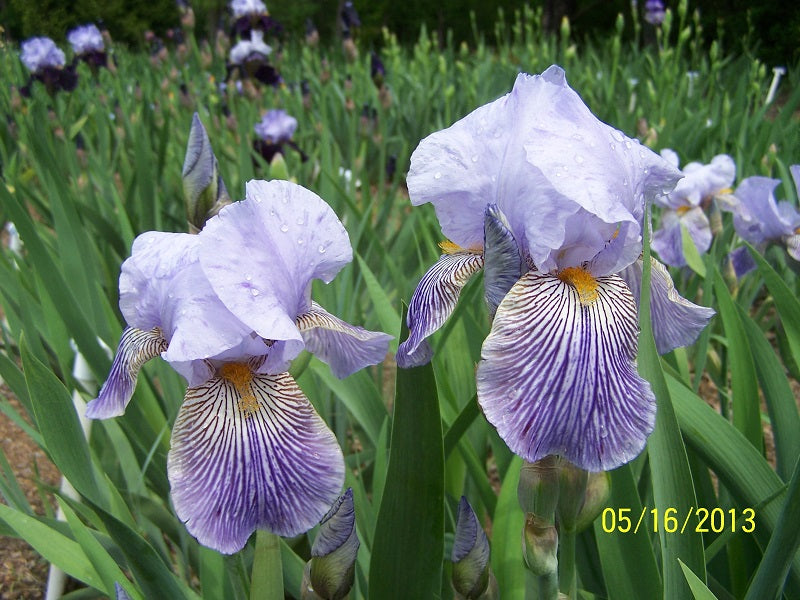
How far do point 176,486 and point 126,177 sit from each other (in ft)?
7.19

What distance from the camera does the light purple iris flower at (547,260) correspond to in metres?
0.66

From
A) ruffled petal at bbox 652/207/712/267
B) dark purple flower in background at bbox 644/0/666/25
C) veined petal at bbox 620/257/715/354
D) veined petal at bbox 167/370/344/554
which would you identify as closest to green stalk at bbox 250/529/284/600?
veined petal at bbox 167/370/344/554

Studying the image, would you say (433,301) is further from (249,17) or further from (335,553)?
(249,17)

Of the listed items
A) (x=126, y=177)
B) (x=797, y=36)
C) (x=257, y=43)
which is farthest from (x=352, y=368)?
(x=797, y=36)

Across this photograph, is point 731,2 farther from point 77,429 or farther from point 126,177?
point 77,429

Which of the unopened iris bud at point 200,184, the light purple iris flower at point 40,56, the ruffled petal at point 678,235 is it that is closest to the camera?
the unopened iris bud at point 200,184

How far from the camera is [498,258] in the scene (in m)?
0.72

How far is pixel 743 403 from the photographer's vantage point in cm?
115

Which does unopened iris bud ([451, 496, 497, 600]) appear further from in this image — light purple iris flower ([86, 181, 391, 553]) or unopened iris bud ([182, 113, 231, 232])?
unopened iris bud ([182, 113, 231, 232])

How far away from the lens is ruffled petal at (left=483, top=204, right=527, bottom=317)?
0.71 meters

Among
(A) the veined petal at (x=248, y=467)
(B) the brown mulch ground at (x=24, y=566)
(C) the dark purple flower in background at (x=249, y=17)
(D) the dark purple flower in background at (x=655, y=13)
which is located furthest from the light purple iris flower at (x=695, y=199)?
(D) the dark purple flower in background at (x=655, y=13)

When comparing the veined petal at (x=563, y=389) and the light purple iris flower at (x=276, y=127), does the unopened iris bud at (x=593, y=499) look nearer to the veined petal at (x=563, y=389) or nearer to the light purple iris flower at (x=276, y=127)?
the veined petal at (x=563, y=389)

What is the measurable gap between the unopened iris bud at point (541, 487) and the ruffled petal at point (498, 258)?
160mm

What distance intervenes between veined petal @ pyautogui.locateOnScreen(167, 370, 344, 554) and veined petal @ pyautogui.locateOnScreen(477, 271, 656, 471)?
184 mm
